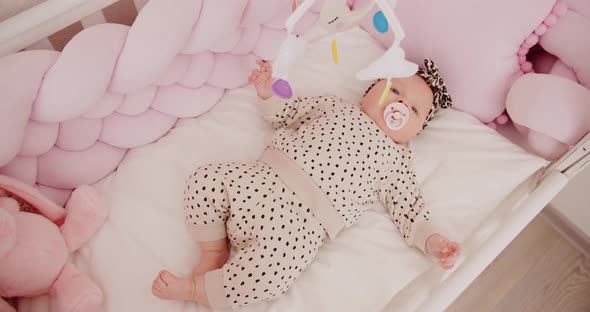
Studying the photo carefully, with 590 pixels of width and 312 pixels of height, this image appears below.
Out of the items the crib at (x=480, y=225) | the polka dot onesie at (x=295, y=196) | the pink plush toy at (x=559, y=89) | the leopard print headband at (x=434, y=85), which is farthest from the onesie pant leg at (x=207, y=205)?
the pink plush toy at (x=559, y=89)

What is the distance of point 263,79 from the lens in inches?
36.9

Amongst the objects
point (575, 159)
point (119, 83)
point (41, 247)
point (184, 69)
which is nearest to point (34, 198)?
point (41, 247)

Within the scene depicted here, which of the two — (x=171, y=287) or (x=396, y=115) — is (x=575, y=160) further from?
(x=171, y=287)

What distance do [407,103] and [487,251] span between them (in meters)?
0.34

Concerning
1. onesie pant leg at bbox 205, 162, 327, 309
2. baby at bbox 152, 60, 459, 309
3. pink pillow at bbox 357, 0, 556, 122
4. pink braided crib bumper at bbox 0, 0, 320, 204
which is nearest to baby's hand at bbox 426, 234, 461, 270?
baby at bbox 152, 60, 459, 309

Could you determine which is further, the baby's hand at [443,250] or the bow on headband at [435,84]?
the bow on headband at [435,84]

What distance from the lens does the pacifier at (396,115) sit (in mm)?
892

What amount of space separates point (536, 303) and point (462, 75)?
2.16 feet

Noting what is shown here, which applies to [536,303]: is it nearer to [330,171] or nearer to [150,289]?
[330,171]

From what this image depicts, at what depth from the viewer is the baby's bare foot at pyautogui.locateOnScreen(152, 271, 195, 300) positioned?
0.75m

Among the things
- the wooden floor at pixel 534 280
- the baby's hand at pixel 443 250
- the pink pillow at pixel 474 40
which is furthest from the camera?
the wooden floor at pixel 534 280

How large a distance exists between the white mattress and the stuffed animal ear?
8cm

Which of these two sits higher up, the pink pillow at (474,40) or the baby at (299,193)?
the pink pillow at (474,40)

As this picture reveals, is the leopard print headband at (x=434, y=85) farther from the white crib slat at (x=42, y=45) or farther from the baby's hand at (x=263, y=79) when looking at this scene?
the white crib slat at (x=42, y=45)
